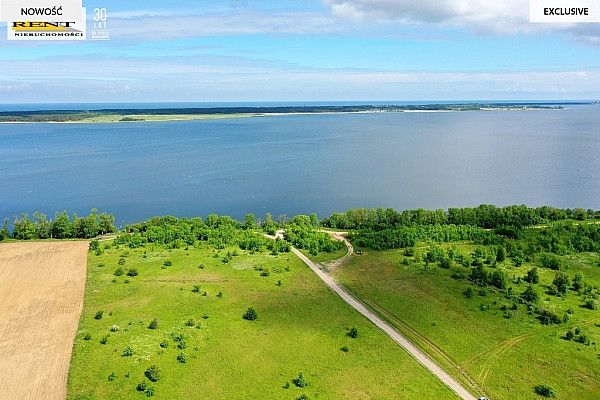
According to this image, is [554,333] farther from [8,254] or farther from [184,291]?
[8,254]

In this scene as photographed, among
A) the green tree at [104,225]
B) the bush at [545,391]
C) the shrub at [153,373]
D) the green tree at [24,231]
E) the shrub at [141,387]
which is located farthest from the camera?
the green tree at [104,225]

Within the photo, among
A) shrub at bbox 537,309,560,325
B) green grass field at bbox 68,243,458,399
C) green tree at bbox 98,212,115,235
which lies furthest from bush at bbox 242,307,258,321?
→ green tree at bbox 98,212,115,235

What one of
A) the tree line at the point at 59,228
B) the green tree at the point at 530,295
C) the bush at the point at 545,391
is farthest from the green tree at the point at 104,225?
the bush at the point at 545,391

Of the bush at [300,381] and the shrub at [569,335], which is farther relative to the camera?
the shrub at [569,335]

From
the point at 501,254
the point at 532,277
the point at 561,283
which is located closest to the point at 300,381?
the point at 532,277

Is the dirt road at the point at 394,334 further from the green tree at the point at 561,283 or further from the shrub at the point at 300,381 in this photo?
the green tree at the point at 561,283

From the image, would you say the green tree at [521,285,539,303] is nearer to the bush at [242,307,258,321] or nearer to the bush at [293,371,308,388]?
the bush at [293,371,308,388]
